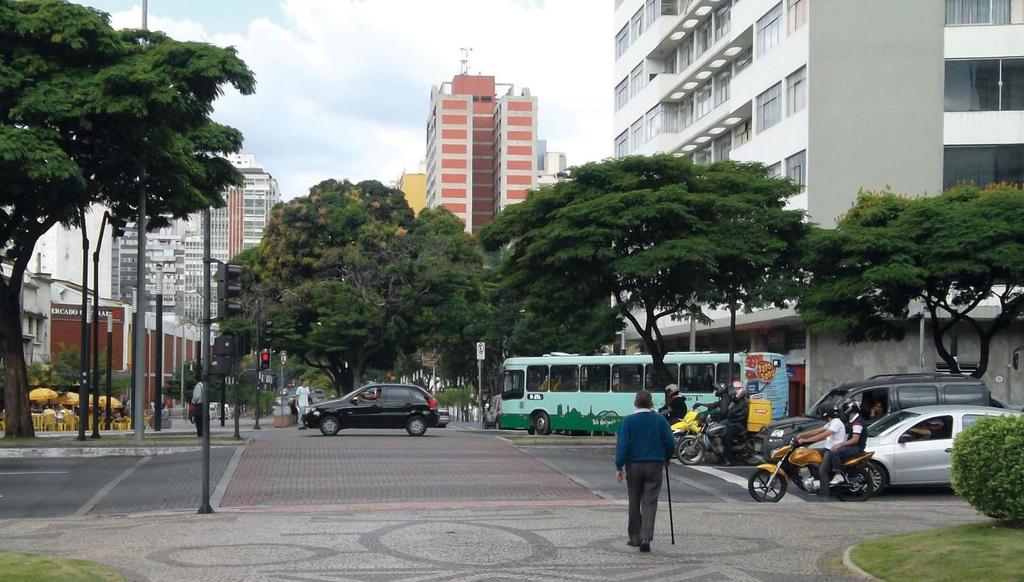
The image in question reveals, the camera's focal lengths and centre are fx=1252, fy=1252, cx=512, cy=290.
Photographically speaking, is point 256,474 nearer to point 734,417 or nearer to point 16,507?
point 16,507

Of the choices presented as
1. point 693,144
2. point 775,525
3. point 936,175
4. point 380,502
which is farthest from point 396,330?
point 775,525

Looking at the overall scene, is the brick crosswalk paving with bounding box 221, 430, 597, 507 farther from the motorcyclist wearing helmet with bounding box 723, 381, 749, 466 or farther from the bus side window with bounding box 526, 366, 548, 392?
the bus side window with bounding box 526, 366, 548, 392

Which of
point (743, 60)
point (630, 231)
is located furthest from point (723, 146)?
point (630, 231)

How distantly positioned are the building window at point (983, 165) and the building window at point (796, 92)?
498cm

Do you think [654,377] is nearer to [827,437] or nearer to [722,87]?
[722,87]

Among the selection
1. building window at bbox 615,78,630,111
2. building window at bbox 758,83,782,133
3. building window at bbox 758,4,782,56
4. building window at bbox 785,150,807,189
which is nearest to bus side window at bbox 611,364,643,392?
building window at bbox 785,150,807,189

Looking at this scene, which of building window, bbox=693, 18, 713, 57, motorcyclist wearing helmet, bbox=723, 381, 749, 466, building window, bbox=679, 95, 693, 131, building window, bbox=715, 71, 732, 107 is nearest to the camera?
motorcyclist wearing helmet, bbox=723, 381, 749, 466

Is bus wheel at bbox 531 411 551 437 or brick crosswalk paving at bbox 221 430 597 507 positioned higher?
brick crosswalk paving at bbox 221 430 597 507

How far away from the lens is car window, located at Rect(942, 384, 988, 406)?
76.3ft

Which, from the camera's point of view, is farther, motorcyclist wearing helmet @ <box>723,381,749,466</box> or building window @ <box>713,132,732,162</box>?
building window @ <box>713,132,732,162</box>

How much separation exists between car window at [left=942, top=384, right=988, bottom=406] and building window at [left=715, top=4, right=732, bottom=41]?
29578 mm

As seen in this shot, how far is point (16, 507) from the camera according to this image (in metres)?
18.7

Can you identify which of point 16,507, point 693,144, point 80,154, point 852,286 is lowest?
point 16,507

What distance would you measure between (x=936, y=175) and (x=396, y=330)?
79.8 ft
